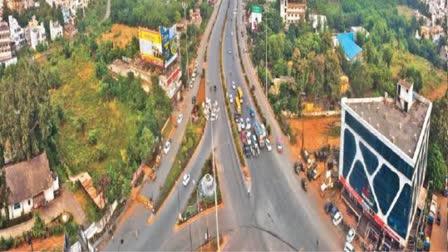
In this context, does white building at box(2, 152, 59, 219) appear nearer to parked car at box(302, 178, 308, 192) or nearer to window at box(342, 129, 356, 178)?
parked car at box(302, 178, 308, 192)

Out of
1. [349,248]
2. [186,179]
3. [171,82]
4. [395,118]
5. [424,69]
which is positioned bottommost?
[349,248]

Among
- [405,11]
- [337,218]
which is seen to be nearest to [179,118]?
[337,218]

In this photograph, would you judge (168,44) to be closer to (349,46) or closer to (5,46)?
(349,46)

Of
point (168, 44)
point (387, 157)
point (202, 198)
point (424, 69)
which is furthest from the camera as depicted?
point (424, 69)

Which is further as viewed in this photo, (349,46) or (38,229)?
(349,46)

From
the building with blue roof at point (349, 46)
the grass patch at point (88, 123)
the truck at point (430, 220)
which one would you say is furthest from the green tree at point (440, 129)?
the grass patch at point (88, 123)

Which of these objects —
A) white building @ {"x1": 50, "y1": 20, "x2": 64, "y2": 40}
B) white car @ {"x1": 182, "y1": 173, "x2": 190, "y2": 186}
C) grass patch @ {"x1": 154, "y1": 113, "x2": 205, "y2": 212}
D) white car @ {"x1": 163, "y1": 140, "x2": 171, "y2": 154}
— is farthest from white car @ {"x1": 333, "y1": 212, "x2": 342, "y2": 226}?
white building @ {"x1": 50, "y1": 20, "x2": 64, "y2": 40}

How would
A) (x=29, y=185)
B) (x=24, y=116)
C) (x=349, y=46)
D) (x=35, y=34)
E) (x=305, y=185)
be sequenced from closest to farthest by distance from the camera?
(x=29, y=185) < (x=305, y=185) < (x=24, y=116) < (x=349, y=46) < (x=35, y=34)
